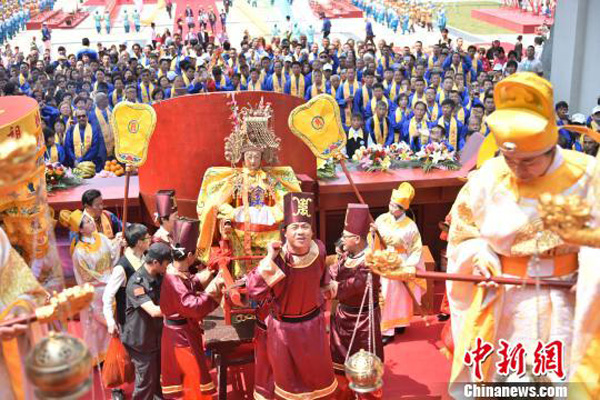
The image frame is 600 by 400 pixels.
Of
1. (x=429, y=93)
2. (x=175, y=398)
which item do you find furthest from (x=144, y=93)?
(x=175, y=398)

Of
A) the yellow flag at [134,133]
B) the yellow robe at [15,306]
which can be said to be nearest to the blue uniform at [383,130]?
the yellow flag at [134,133]

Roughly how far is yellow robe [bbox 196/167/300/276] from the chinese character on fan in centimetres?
232

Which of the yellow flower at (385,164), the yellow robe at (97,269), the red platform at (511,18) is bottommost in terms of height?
the red platform at (511,18)

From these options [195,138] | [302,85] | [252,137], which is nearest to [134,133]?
[195,138]

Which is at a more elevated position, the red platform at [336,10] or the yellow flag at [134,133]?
the yellow flag at [134,133]

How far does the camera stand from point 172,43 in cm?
2073

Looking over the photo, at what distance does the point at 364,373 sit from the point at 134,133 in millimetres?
3006

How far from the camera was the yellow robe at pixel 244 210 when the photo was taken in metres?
5.72

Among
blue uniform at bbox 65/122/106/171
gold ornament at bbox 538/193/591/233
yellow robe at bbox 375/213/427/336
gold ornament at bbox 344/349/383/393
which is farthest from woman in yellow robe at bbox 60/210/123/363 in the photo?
blue uniform at bbox 65/122/106/171

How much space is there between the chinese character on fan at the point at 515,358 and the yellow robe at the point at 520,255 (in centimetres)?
3

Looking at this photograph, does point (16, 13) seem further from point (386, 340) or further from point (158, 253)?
point (158, 253)

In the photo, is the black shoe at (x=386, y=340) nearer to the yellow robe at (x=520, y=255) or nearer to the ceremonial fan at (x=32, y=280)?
the yellow robe at (x=520, y=255)

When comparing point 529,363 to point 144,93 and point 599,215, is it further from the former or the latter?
point 144,93

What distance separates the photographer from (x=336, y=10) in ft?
111
